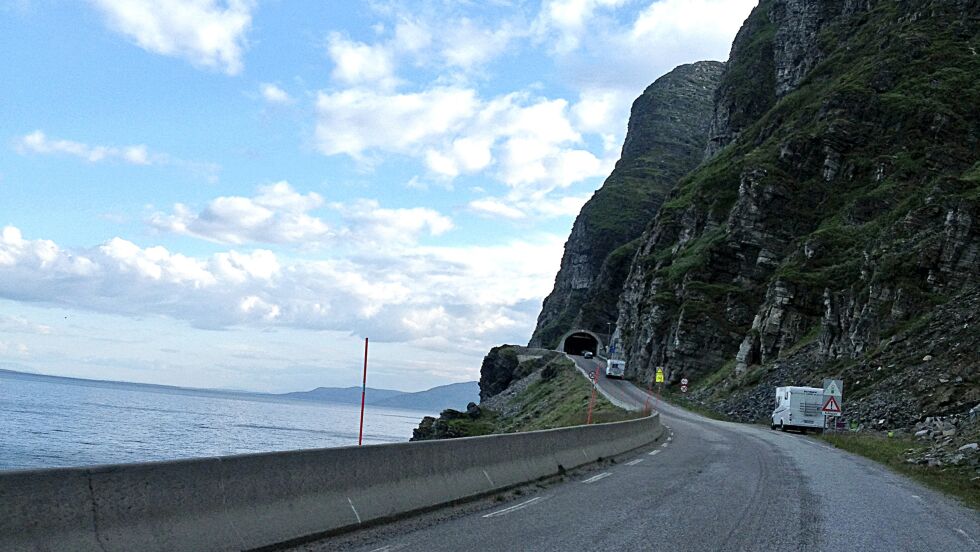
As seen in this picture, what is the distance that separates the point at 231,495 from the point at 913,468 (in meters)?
18.5

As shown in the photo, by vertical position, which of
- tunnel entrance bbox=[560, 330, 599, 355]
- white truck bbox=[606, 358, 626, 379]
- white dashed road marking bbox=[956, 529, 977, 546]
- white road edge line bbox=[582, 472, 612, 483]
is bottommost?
white dashed road marking bbox=[956, 529, 977, 546]

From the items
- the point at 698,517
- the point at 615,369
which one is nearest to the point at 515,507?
the point at 698,517

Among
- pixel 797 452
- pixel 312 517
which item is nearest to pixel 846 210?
pixel 797 452

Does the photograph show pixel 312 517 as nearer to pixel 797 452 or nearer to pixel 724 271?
pixel 797 452

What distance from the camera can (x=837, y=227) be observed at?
75750mm

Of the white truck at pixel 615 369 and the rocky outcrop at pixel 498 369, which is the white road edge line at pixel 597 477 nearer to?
the white truck at pixel 615 369

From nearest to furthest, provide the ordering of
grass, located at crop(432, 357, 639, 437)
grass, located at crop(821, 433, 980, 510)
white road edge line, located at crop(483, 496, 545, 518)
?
white road edge line, located at crop(483, 496, 545, 518) → grass, located at crop(821, 433, 980, 510) → grass, located at crop(432, 357, 639, 437)

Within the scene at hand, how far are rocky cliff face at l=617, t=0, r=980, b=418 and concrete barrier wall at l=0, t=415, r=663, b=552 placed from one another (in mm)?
32127

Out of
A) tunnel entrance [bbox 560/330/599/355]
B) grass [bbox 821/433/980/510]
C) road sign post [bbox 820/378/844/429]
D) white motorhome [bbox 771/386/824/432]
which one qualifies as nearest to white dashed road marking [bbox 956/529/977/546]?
grass [bbox 821/433/980/510]

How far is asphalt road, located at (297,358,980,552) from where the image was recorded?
364 inches

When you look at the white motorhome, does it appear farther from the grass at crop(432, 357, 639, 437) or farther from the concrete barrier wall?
the concrete barrier wall

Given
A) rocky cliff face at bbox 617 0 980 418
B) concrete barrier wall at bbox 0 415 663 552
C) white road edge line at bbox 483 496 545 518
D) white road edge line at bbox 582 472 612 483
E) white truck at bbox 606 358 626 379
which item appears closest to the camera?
concrete barrier wall at bbox 0 415 663 552

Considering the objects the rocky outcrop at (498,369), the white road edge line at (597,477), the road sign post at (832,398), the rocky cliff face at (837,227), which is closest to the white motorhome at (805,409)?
the road sign post at (832,398)

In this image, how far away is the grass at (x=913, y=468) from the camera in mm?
16609
